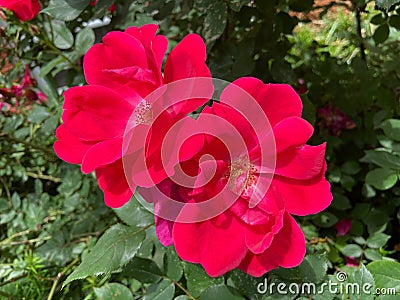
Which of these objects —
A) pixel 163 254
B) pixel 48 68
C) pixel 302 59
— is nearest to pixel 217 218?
pixel 163 254

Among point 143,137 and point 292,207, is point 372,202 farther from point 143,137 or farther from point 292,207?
point 143,137

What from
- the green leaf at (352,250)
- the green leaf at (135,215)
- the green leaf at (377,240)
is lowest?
the green leaf at (352,250)

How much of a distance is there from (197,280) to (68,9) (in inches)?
24.4

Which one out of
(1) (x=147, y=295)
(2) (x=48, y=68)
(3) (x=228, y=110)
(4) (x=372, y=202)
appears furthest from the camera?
(4) (x=372, y=202)

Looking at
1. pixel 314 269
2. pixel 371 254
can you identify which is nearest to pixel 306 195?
pixel 314 269

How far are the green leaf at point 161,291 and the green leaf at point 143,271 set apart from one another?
13mm

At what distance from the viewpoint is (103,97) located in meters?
0.62

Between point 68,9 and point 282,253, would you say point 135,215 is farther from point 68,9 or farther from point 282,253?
point 68,9

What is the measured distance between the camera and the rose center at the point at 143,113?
23.9 inches

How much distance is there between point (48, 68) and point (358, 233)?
0.89m

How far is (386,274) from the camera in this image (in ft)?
2.26

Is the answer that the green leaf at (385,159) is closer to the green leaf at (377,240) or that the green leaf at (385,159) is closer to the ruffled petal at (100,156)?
the green leaf at (377,240)

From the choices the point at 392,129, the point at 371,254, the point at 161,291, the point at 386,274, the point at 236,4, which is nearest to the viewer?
Result: the point at 386,274

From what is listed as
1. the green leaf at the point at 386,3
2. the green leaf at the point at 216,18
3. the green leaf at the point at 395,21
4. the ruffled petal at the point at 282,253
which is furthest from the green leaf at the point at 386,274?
the green leaf at the point at 395,21
